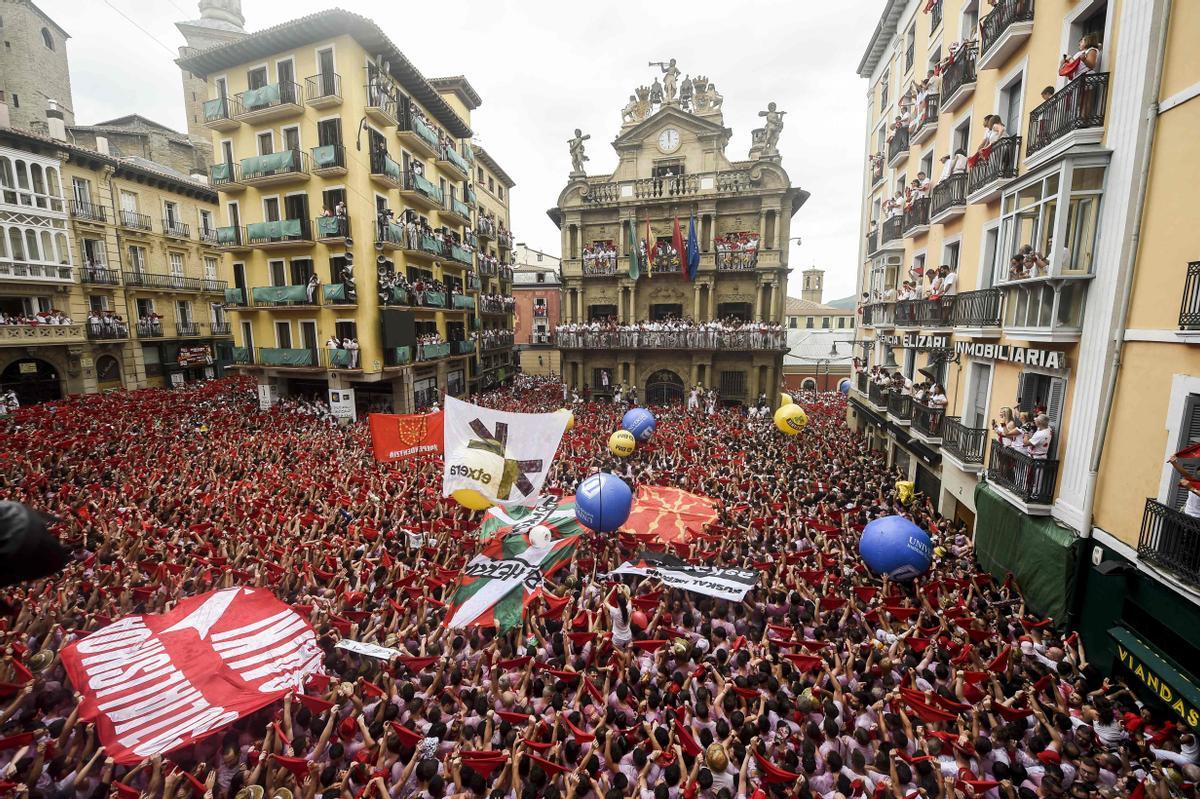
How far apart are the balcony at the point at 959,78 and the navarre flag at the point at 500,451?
13927 millimetres

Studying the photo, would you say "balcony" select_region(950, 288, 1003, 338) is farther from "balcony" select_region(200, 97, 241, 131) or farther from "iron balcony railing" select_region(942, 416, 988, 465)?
"balcony" select_region(200, 97, 241, 131)

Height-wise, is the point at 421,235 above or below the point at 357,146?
below

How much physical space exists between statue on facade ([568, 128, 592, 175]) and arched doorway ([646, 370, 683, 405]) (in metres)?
13.8

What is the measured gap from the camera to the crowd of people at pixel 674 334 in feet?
98.5

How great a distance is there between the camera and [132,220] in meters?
32.5

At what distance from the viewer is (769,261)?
1197 inches

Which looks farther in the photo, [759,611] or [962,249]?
[962,249]

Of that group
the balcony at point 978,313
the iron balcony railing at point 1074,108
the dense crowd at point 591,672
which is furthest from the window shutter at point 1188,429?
the iron balcony railing at point 1074,108

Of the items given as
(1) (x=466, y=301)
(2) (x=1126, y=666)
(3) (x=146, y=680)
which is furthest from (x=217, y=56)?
(2) (x=1126, y=666)

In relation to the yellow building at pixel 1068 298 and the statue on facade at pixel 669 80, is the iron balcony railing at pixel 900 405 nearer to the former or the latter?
the yellow building at pixel 1068 298

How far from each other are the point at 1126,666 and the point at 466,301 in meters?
32.6

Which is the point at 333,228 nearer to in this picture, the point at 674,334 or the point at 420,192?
the point at 420,192

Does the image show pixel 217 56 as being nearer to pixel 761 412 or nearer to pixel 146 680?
pixel 146 680

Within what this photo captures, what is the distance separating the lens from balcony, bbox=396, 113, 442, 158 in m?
27.0
